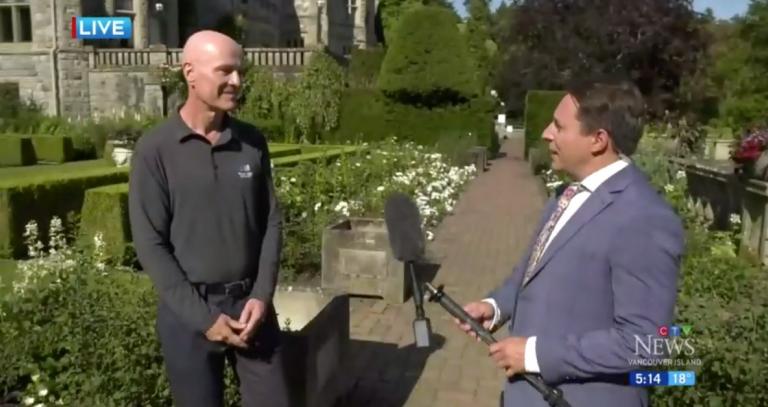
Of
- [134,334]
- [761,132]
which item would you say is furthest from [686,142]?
[134,334]

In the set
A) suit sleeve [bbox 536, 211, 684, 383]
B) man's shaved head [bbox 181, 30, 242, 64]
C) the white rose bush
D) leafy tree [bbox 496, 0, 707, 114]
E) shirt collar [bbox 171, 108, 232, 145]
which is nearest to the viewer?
suit sleeve [bbox 536, 211, 684, 383]

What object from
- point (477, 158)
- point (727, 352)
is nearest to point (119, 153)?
point (477, 158)

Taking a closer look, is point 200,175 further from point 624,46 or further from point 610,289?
point 624,46

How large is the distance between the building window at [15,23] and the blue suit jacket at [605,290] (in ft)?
98.8

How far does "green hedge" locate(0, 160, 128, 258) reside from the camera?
25.6ft

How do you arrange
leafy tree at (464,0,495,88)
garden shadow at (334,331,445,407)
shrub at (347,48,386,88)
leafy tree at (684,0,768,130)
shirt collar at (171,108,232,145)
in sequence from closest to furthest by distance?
1. shirt collar at (171,108,232,145)
2. garden shadow at (334,331,445,407)
3. shrub at (347,48,386,88)
4. leafy tree at (684,0,768,130)
5. leafy tree at (464,0,495,88)

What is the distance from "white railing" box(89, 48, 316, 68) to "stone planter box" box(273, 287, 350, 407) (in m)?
23.7

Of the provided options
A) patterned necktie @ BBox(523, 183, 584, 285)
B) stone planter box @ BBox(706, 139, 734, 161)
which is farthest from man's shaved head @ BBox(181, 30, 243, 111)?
stone planter box @ BBox(706, 139, 734, 161)

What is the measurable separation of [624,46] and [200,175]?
1047 inches

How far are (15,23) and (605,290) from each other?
30366mm

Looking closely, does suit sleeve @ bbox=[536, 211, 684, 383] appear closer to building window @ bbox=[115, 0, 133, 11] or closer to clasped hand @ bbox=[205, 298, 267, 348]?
clasped hand @ bbox=[205, 298, 267, 348]

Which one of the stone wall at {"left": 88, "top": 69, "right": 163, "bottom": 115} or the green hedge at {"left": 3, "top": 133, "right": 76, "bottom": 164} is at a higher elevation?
the stone wall at {"left": 88, "top": 69, "right": 163, "bottom": 115}

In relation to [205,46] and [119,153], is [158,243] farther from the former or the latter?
[119,153]

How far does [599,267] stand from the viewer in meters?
1.76
